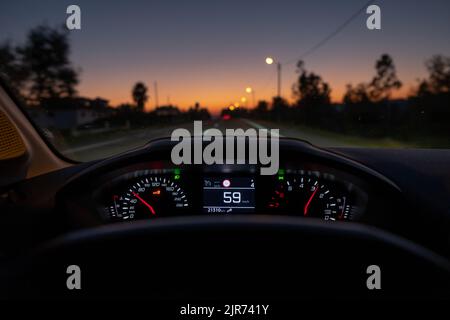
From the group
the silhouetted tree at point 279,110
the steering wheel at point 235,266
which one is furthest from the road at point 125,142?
the silhouetted tree at point 279,110

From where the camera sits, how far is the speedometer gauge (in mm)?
3582

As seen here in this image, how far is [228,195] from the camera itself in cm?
367

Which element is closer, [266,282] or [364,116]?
[266,282]

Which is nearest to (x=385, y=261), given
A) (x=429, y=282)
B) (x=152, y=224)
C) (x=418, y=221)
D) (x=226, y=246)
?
(x=429, y=282)

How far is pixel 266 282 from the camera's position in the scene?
179cm

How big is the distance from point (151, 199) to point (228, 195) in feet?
2.03

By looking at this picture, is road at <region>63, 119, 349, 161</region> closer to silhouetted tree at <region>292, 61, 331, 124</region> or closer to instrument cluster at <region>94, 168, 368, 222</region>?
instrument cluster at <region>94, 168, 368, 222</region>

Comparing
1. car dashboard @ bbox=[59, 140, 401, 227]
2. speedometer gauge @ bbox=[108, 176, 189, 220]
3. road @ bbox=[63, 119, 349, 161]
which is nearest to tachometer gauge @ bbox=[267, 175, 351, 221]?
car dashboard @ bbox=[59, 140, 401, 227]

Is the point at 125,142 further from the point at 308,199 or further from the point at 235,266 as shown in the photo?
the point at 235,266

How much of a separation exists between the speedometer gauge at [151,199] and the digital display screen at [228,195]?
19cm

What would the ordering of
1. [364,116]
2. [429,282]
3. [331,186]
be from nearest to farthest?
[429,282] → [331,186] → [364,116]

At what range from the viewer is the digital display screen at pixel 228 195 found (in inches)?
144

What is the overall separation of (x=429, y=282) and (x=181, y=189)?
2.21 m
